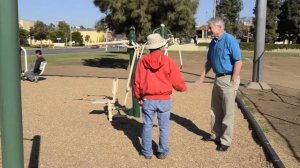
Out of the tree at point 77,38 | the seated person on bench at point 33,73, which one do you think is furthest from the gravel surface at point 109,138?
the tree at point 77,38

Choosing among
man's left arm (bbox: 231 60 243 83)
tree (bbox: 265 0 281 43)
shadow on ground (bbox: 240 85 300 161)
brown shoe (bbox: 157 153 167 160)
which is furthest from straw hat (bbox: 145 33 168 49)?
tree (bbox: 265 0 281 43)

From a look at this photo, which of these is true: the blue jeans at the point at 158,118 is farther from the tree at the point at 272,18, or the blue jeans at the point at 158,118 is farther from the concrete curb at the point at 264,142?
the tree at the point at 272,18

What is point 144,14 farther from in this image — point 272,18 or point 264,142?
point 272,18

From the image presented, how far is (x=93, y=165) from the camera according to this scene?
5.48 meters

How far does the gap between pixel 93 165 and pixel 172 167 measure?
97cm

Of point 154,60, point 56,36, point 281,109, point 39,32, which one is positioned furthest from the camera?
point 56,36

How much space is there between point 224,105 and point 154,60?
1.32 m

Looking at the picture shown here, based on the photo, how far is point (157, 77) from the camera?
18.2 ft

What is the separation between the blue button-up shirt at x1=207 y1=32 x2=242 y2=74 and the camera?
5.89 m

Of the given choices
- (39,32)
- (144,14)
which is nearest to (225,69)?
(144,14)

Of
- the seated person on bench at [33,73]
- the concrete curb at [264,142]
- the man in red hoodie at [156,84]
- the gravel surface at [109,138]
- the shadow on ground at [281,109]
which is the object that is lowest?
the gravel surface at [109,138]

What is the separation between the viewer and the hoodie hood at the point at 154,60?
550cm

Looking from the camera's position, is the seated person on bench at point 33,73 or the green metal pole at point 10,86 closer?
the green metal pole at point 10,86

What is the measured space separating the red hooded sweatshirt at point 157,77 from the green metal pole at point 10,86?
2816 millimetres
